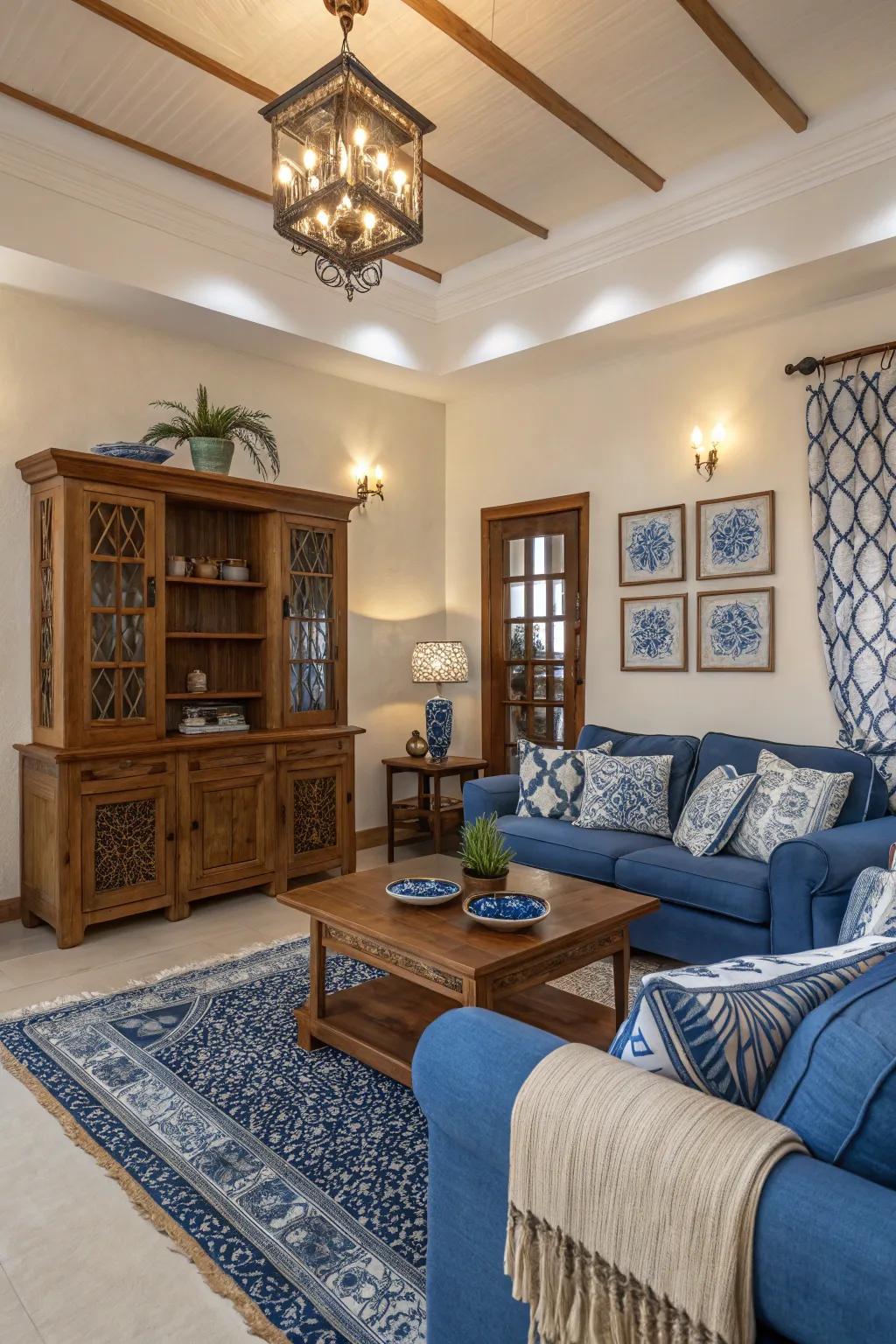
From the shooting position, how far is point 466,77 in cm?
333

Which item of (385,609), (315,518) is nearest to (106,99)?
(315,518)

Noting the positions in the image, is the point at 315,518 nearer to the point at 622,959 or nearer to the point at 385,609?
the point at 385,609

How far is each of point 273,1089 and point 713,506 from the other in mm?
3474

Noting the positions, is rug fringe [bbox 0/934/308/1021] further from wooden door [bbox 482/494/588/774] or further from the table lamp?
wooden door [bbox 482/494/588/774]

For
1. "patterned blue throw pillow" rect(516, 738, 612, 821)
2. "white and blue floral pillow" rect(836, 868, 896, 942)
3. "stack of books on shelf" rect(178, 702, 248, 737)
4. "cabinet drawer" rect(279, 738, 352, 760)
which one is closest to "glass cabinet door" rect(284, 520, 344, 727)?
"cabinet drawer" rect(279, 738, 352, 760)

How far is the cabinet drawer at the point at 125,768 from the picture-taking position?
379cm

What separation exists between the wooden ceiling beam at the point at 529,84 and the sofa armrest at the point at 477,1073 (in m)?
3.19

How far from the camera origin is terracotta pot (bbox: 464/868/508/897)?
2783 mm

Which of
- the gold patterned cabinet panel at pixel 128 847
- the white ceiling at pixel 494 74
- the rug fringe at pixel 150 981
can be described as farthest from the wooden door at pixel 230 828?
the white ceiling at pixel 494 74

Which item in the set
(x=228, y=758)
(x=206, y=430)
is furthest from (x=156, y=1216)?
(x=206, y=430)

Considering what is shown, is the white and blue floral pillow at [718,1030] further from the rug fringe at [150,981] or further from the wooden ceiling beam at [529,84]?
the wooden ceiling beam at [529,84]

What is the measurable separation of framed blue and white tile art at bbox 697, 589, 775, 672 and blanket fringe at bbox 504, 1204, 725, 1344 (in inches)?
143

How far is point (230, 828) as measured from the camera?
433 centimetres

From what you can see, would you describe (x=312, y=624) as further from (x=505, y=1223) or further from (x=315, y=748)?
(x=505, y=1223)
